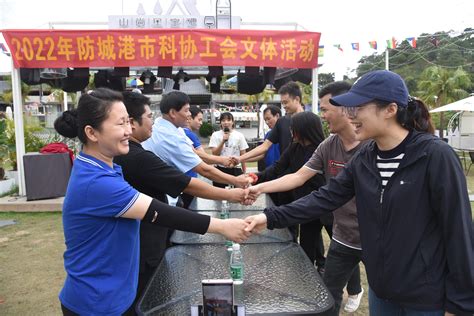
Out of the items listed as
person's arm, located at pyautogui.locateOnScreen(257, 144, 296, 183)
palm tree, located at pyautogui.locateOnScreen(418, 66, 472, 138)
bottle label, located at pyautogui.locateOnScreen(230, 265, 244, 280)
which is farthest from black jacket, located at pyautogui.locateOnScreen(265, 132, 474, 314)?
palm tree, located at pyautogui.locateOnScreen(418, 66, 472, 138)

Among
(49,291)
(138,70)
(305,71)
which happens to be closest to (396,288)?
(49,291)

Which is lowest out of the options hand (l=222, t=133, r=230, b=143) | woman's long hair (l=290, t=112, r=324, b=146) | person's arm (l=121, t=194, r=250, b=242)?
hand (l=222, t=133, r=230, b=143)

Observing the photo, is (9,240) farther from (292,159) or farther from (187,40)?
(292,159)

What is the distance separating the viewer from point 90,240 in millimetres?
1621

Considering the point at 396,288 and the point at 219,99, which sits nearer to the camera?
the point at 396,288

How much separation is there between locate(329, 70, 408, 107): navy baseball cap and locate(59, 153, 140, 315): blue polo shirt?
3.30 ft

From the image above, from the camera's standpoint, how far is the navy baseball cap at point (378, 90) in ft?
5.28

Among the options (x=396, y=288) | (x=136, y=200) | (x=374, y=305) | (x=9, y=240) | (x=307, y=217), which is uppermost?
(x=136, y=200)

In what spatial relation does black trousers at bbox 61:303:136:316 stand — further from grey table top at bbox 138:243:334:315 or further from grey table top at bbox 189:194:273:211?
Answer: grey table top at bbox 189:194:273:211

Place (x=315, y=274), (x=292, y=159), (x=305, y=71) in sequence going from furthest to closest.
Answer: (x=305, y=71) < (x=292, y=159) < (x=315, y=274)

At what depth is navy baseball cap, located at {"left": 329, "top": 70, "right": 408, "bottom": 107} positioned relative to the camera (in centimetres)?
161

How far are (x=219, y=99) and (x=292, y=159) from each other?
37420 millimetres

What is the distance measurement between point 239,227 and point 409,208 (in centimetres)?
85

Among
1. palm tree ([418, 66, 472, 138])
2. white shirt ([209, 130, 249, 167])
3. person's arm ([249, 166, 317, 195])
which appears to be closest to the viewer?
person's arm ([249, 166, 317, 195])
